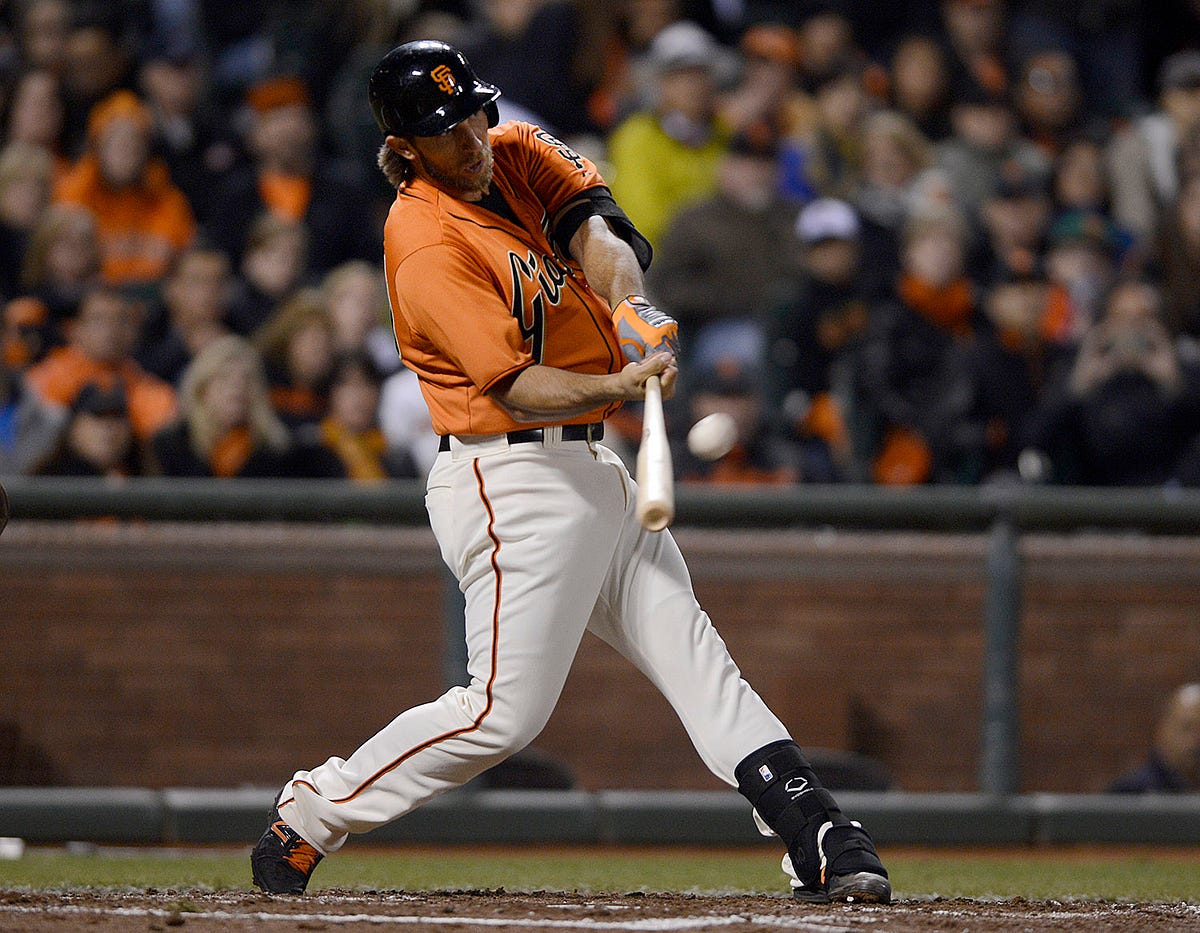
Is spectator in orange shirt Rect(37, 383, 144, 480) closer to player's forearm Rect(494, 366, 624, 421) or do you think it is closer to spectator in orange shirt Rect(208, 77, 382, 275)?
spectator in orange shirt Rect(208, 77, 382, 275)

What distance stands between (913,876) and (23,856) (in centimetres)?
258

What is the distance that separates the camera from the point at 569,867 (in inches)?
196

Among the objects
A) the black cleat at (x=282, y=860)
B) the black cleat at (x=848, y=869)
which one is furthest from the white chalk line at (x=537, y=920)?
the black cleat at (x=282, y=860)

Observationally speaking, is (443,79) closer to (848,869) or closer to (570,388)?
(570,388)

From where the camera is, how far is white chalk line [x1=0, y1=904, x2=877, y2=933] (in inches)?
122

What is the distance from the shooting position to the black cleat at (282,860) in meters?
3.60

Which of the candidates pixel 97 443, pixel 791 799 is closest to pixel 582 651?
pixel 97 443

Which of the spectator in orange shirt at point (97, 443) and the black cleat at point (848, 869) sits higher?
the spectator in orange shirt at point (97, 443)

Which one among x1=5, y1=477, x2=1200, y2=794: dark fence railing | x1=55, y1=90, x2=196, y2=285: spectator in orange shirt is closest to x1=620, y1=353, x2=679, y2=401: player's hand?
x1=5, y1=477, x2=1200, y2=794: dark fence railing

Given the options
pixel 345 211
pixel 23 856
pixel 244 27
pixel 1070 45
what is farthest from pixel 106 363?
pixel 1070 45

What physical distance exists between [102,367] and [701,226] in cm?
252

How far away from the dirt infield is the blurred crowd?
9.35ft

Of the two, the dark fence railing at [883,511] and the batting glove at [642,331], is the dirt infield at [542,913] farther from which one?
the dark fence railing at [883,511]

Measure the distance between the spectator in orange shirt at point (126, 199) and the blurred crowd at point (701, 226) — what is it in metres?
0.01
